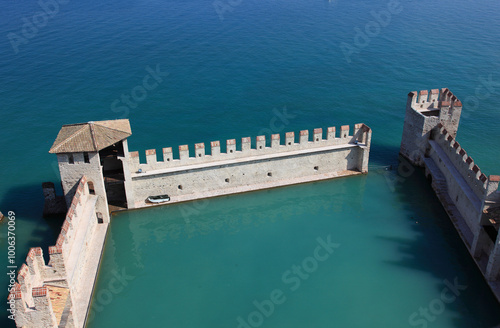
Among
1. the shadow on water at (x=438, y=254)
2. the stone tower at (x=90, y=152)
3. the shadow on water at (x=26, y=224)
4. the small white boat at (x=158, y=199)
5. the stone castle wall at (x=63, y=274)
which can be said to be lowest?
the shadow on water at (x=438, y=254)

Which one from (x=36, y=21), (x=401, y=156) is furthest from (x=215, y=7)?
(x=401, y=156)

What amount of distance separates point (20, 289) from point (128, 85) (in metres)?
30.2

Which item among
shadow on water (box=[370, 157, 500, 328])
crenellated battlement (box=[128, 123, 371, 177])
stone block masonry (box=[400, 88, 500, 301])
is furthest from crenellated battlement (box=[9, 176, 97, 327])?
stone block masonry (box=[400, 88, 500, 301])

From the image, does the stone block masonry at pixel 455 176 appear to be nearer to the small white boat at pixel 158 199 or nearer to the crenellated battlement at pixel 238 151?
the crenellated battlement at pixel 238 151

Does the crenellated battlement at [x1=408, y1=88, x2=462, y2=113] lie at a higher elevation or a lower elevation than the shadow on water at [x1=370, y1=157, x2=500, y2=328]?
higher

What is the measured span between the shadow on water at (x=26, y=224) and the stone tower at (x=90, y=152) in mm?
2561

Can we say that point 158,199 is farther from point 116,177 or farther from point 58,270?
point 58,270

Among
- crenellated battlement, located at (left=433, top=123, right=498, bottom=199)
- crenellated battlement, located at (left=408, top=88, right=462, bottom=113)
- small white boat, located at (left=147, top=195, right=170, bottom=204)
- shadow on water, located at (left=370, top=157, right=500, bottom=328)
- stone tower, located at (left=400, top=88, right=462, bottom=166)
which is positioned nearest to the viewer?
shadow on water, located at (left=370, top=157, right=500, bottom=328)

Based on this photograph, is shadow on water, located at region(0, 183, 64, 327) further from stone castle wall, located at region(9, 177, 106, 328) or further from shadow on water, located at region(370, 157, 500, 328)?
shadow on water, located at region(370, 157, 500, 328)

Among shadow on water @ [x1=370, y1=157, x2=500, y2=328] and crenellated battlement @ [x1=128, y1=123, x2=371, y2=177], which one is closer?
shadow on water @ [x1=370, y1=157, x2=500, y2=328]

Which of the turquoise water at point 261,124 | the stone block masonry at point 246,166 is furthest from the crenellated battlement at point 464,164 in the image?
the stone block masonry at point 246,166

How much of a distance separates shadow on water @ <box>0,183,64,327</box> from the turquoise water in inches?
4.5

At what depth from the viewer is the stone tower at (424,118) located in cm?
3080

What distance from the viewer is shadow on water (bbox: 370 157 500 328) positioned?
70.5 feet
